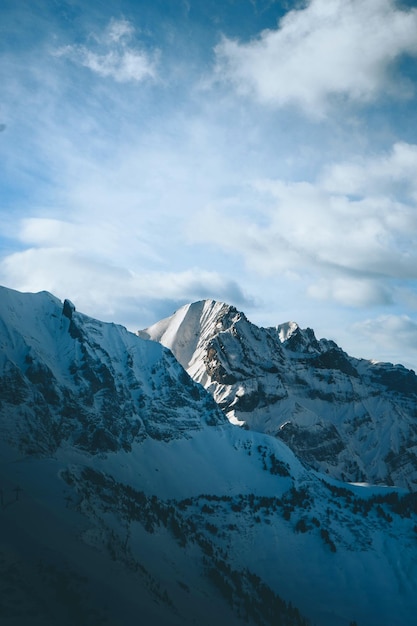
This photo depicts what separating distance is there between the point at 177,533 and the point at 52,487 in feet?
141

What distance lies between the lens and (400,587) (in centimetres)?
18325

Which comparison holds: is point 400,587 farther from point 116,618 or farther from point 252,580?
point 116,618

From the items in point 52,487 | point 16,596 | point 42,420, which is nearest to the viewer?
point 16,596

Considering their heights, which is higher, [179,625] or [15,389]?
[15,389]

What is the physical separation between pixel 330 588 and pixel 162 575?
7101 centimetres

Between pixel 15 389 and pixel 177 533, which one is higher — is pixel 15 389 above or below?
above

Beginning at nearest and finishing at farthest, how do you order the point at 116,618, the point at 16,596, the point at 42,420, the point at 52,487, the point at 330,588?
the point at 16,596 → the point at 116,618 → the point at 52,487 → the point at 330,588 → the point at 42,420

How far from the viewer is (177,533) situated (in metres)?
170

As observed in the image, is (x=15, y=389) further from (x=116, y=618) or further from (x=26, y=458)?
(x=116, y=618)

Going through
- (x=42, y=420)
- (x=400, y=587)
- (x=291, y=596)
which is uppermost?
(x=42, y=420)

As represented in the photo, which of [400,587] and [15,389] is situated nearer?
[400,587]

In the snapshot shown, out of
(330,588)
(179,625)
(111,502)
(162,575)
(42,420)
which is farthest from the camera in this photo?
(42,420)

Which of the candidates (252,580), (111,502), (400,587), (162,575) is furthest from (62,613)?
(400,587)

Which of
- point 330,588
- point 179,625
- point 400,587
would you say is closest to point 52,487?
point 179,625
